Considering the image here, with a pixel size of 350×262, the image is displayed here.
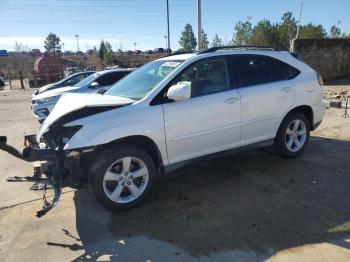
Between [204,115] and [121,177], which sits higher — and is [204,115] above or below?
above

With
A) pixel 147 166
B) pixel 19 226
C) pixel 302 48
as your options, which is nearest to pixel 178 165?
pixel 147 166

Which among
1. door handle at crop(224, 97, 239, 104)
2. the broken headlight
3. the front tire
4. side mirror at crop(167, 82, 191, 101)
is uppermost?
side mirror at crop(167, 82, 191, 101)

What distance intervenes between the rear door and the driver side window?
0.25 m

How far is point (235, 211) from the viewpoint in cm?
409

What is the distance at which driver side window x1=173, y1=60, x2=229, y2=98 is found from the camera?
4.54m

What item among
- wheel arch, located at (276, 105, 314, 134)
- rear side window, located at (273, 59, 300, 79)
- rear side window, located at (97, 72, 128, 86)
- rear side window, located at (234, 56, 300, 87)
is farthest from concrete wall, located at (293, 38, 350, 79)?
rear side window, located at (234, 56, 300, 87)

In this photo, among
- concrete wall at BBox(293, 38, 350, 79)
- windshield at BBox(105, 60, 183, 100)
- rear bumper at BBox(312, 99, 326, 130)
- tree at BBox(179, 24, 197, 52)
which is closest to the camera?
windshield at BBox(105, 60, 183, 100)

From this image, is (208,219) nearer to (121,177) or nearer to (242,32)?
(121,177)

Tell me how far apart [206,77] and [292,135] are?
1944mm

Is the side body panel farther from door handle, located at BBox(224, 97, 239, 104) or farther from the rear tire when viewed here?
the rear tire

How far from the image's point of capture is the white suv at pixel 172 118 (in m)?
3.92

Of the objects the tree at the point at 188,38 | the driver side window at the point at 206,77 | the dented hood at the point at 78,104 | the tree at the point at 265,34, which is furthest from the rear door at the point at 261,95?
the tree at the point at 188,38

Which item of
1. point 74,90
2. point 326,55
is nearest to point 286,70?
point 74,90

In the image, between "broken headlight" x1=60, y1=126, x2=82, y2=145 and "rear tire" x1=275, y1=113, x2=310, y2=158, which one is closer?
"broken headlight" x1=60, y1=126, x2=82, y2=145
